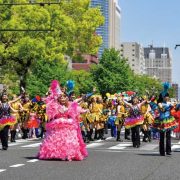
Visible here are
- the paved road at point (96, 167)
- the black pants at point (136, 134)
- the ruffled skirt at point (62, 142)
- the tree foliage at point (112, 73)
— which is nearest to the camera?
the paved road at point (96, 167)

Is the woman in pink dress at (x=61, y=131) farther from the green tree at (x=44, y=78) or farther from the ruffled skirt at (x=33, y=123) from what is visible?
the green tree at (x=44, y=78)

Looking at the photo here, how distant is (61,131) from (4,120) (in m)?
4.00

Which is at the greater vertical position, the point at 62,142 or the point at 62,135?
the point at 62,135

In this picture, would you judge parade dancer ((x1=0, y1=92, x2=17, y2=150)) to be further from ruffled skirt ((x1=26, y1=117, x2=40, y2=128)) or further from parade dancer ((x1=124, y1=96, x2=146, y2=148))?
ruffled skirt ((x1=26, y1=117, x2=40, y2=128))

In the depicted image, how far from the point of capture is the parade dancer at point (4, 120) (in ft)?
61.6

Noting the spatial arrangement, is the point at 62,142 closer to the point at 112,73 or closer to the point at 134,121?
the point at 134,121

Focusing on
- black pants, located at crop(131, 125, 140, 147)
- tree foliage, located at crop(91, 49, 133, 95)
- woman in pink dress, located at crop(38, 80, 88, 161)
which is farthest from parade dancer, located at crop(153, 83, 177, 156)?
tree foliage, located at crop(91, 49, 133, 95)

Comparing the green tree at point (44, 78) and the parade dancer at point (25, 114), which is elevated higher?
the green tree at point (44, 78)

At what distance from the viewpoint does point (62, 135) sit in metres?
15.2

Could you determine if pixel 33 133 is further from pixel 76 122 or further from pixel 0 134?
pixel 76 122

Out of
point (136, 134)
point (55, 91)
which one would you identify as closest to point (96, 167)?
point (55, 91)

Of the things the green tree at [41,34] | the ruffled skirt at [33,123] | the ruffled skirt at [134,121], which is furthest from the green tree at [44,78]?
the ruffled skirt at [134,121]

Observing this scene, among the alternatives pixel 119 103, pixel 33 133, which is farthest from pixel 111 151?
pixel 33 133

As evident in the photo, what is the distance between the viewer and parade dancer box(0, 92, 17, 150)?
61.6 feet
